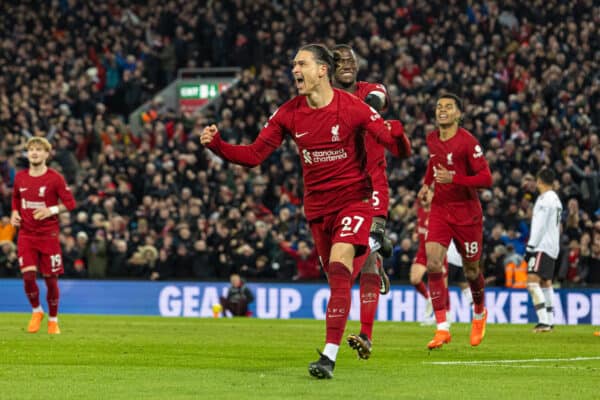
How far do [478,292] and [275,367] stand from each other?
4685mm

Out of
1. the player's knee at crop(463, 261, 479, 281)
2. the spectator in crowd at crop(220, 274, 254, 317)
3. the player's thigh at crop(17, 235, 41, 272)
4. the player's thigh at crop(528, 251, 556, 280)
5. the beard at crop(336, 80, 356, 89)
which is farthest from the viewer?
the spectator in crowd at crop(220, 274, 254, 317)

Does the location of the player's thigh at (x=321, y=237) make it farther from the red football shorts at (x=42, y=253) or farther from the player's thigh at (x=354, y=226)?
the red football shorts at (x=42, y=253)

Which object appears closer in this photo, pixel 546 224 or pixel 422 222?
pixel 546 224

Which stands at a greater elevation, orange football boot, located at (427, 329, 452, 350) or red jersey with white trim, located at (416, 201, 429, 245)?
red jersey with white trim, located at (416, 201, 429, 245)

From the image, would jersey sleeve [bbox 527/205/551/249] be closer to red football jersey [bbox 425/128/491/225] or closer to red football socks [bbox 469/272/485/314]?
red football socks [bbox 469/272/485/314]

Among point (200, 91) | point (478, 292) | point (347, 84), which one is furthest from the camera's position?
point (200, 91)

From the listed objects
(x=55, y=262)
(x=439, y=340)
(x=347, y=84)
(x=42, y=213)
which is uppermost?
(x=347, y=84)

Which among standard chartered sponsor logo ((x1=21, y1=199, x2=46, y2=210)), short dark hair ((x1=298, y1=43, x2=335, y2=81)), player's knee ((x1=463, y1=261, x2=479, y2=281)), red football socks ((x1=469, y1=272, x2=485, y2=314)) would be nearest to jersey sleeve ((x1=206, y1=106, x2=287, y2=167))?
short dark hair ((x1=298, y1=43, x2=335, y2=81))

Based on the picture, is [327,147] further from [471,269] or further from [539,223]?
[539,223]

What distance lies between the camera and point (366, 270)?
1158 cm

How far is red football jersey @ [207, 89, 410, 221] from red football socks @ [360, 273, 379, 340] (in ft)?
4.01

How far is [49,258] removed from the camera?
672 inches

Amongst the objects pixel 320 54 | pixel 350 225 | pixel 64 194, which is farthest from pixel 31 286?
pixel 320 54

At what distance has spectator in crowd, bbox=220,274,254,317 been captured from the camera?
25625 mm
